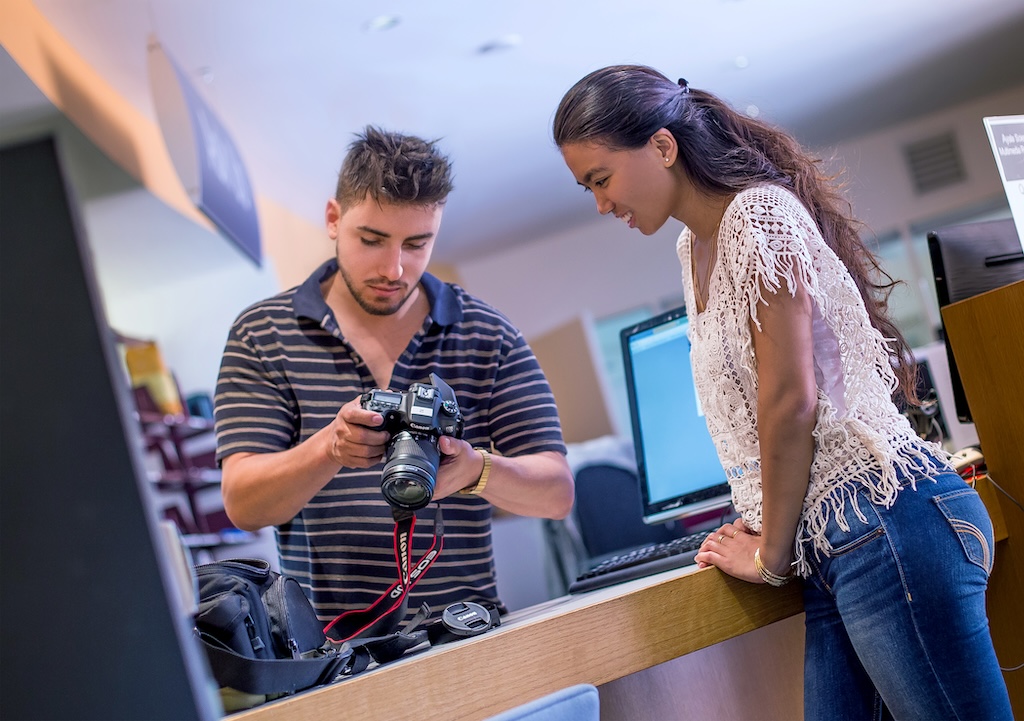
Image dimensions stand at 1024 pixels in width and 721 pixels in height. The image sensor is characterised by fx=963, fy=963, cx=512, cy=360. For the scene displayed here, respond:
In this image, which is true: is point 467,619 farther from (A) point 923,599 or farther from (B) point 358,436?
(A) point 923,599

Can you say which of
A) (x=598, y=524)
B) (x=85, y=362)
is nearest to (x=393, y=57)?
(x=598, y=524)

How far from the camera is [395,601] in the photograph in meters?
1.38

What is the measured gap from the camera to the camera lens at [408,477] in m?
1.08

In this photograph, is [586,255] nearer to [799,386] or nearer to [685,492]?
[685,492]

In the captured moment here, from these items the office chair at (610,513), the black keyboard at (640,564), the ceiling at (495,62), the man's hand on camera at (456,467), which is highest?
the ceiling at (495,62)

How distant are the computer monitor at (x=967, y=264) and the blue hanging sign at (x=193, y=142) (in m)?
2.25

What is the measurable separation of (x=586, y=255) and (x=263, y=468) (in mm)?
7486

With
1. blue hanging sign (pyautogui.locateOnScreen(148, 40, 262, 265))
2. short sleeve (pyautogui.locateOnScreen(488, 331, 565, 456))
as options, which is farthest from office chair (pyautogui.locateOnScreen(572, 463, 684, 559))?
short sleeve (pyautogui.locateOnScreen(488, 331, 565, 456))

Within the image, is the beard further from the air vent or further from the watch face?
the air vent

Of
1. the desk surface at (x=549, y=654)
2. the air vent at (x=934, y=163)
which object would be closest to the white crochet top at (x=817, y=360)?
the desk surface at (x=549, y=654)

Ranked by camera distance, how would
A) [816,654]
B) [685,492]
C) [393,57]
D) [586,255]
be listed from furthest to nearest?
[586,255] < [393,57] < [685,492] < [816,654]

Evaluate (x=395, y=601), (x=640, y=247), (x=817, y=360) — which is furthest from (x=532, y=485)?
(x=640, y=247)

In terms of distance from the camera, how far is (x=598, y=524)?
10.9 feet

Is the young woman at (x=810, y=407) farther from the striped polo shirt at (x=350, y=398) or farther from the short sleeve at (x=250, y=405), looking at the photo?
the short sleeve at (x=250, y=405)
